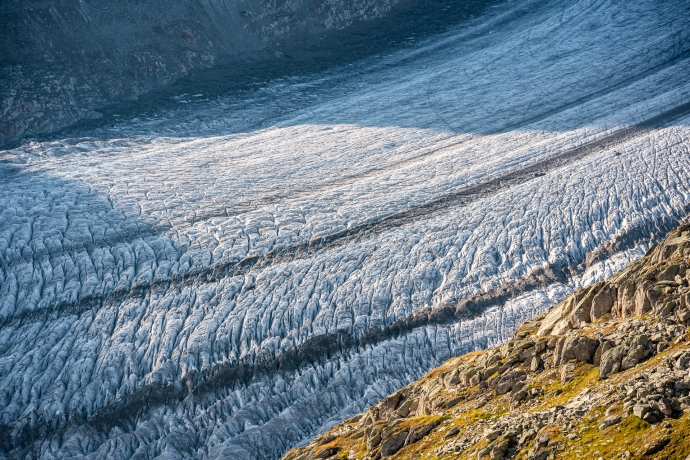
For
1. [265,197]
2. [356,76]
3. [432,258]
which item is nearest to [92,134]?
[265,197]

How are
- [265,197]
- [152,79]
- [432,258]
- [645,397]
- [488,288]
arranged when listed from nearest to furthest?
[645,397]
[488,288]
[432,258]
[265,197]
[152,79]

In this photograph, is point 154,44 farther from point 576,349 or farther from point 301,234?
point 576,349

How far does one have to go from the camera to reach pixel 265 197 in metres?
25.6

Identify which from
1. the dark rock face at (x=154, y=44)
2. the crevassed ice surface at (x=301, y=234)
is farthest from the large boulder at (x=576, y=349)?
the dark rock face at (x=154, y=44)

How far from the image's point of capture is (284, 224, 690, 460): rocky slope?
7934 mm

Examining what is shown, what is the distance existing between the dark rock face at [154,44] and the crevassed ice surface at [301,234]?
3.20 m

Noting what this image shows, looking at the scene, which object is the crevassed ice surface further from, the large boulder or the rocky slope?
the large boulder

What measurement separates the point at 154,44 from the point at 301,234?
20716 mm

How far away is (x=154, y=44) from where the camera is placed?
37.1m

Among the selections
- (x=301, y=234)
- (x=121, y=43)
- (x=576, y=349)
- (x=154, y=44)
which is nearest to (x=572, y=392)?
(x=576, y=349)

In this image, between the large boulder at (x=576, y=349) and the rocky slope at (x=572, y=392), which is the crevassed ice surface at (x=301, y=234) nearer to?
the rocky slope at (x=572, y=392)

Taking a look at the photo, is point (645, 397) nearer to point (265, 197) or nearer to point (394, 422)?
point (394, 422)

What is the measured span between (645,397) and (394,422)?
4.98 m

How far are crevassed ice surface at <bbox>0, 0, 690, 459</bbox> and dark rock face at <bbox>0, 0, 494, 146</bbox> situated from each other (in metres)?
3.20
